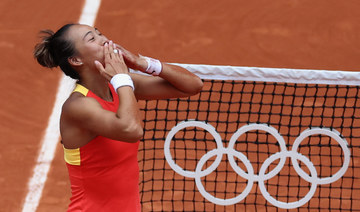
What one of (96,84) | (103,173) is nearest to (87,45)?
(96,84)

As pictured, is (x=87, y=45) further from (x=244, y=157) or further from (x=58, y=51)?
(x=244, y=157)

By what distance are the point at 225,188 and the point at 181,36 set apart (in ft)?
11.5

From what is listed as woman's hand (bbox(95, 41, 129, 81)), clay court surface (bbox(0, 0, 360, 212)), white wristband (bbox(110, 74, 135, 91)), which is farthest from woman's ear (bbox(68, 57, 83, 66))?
clay court surface (bbox(0, 0, 360, 212))

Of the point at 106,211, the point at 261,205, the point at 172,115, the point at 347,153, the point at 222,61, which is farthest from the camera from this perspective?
the point at 222,61

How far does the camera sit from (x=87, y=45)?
335cm

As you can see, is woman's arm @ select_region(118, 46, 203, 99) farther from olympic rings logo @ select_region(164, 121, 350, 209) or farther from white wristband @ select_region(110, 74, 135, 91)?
olympic rings logo @ select_region(164, 121, 350, 209)

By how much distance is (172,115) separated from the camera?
7.83 m

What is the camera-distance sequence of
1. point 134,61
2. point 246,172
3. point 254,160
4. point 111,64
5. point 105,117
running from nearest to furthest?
point 105,117 → point 111,64 → point 134,61 → point 246,172 → point 254,160

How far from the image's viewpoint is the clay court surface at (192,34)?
8.64 metres

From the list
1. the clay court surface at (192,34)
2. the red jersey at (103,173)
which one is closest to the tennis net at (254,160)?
the clay court surface at (192,34)

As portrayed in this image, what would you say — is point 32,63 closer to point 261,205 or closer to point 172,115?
point 172,115

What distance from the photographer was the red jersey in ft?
10.9

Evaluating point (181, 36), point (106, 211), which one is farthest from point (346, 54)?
point (106, 211)

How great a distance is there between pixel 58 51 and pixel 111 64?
36cm
